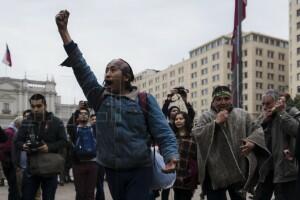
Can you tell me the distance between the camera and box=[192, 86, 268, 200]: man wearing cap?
459 cm

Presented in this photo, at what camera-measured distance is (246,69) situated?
90.2 meters

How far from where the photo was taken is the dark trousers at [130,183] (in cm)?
352

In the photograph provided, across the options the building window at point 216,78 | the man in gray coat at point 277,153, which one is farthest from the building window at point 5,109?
the building window at point 216,78

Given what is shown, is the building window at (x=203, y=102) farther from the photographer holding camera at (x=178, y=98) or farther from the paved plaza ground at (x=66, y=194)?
the photographer holding camera at (x=178, y=98)

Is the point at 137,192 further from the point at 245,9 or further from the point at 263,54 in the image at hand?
the point at 263,54

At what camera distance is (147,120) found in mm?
3645

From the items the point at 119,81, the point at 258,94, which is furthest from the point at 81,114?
the point at 258,94

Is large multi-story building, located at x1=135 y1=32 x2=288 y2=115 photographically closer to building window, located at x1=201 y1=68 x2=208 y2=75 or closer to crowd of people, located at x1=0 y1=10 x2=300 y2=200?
building window, located at x1=201 y1=68 x2=208 y2=75

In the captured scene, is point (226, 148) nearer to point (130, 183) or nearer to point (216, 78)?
point (130, 183)

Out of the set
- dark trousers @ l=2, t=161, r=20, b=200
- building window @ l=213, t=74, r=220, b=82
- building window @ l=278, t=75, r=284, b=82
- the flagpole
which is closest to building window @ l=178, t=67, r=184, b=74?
building window @ l=213, t=74, r=220, b=82

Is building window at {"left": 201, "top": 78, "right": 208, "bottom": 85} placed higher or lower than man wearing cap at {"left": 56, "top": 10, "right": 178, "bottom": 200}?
higher

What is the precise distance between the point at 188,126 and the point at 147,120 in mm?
2857

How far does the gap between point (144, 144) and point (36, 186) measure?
8.16 ft

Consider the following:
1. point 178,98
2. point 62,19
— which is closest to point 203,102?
point 178,98
